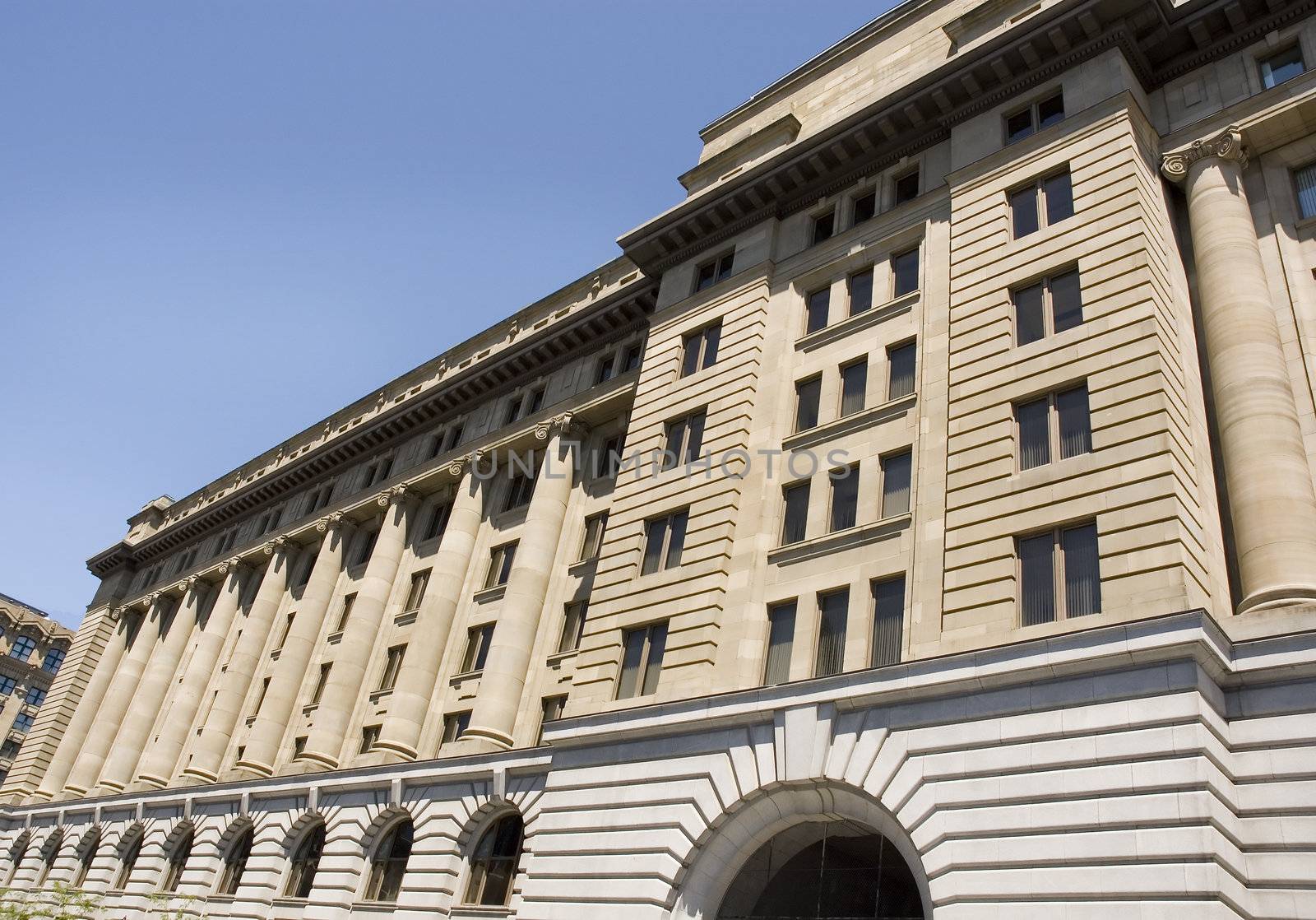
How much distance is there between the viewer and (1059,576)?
22.5 meters

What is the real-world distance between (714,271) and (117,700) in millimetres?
51131

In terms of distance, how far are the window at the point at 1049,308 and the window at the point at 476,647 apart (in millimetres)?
24725

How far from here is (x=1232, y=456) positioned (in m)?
23.4

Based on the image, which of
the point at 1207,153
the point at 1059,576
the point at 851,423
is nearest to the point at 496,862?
the point at 851,423

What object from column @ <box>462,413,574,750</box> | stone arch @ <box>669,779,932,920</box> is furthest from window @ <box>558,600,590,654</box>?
stone arch @ <box>669,779,932,920</box>

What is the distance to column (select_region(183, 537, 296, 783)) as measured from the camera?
52531 mm

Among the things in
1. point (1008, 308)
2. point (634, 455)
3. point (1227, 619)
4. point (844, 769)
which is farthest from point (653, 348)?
point (1227, 619)

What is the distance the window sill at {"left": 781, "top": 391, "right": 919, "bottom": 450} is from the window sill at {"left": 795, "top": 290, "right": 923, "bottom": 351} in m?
3.37

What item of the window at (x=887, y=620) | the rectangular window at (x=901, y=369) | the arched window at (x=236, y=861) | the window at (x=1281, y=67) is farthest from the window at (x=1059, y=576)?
the arched window at (x=236, y=861)

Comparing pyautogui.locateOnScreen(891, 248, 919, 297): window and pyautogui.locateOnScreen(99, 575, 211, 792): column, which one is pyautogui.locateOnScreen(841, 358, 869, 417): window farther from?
pyautogui.locateOnScreen(99, 575, 211, 792): column

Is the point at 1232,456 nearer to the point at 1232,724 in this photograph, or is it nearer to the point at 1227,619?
the point at 1227,619

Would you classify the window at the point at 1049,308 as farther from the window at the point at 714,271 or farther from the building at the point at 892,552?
the window at the point at 714,271

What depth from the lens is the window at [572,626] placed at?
39062 millimetres

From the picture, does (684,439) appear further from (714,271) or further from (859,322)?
(714,271)
